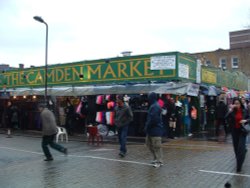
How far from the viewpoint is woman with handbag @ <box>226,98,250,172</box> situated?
26.6ft

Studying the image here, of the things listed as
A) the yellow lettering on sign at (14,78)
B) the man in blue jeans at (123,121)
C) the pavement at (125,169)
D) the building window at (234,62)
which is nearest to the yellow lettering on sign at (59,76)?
the yellow lettering on sign at (14,78)

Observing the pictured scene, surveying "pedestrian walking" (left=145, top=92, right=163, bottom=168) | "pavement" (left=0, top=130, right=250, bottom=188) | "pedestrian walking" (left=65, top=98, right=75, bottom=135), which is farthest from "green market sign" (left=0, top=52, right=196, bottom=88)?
"pedestrian walking" (left=145, top=92, right=163, bottom=168)

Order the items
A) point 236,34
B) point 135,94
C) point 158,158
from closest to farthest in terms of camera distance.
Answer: point 158,158 < point 135,94 < point 236,34

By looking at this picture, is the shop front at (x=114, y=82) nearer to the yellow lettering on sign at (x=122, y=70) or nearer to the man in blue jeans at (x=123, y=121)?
the yellow lettering on sign at (x=122, y=70)

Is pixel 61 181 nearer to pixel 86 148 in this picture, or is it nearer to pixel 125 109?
pixel 125 109

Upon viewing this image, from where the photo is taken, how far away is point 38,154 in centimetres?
1213

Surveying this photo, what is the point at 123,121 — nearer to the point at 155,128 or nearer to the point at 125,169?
the point at 155,128

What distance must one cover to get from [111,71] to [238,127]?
10.6 m

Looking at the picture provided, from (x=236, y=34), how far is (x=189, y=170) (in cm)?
5794

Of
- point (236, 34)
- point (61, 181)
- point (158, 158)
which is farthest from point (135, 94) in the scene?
point (236, 34)

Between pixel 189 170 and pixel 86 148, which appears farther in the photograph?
pixel 86 148

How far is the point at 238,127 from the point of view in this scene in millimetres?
8172

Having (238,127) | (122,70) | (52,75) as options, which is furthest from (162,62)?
(238,127)

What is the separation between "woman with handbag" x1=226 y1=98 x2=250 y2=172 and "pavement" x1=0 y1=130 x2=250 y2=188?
0.39 m
